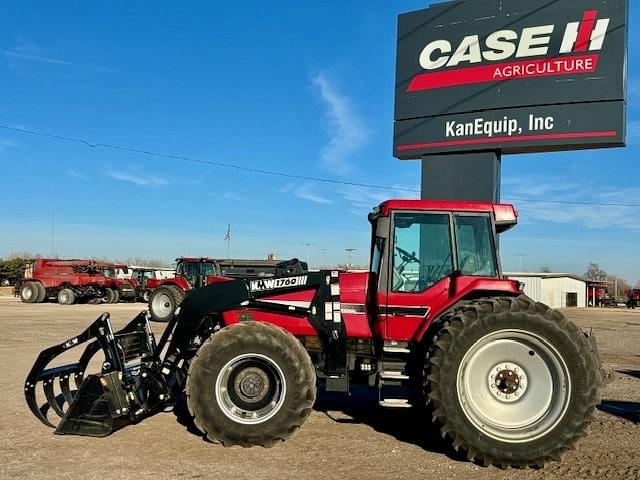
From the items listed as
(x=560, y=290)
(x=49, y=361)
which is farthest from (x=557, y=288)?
(x=49, y=361)

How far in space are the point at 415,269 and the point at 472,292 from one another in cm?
61

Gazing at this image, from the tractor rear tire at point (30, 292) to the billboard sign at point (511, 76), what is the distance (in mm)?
29163

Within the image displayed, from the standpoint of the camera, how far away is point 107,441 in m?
5.91

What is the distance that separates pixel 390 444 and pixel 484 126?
320 inches

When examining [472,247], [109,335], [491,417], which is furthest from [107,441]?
[472,247]

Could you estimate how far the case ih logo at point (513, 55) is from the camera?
453 inches

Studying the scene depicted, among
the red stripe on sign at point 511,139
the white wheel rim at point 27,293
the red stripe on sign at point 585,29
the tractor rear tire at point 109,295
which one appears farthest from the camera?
the tractor rear tire at point 109,295

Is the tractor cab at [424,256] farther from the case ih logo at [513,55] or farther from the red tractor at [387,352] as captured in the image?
the case ih logo at [513,55]

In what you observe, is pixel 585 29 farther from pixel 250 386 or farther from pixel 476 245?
pixel 250 386

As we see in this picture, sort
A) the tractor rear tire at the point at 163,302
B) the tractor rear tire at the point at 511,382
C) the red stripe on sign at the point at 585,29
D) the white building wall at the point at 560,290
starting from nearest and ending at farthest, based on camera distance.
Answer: the tractor rear tire at the point at 511,382
the red stripe on sign at the point at 585,29
the tractor rear tire at the point at 163,302
the white building wall at the point at 560,290

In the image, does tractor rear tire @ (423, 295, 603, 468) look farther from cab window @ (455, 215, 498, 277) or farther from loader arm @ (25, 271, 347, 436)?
loader arm @ (25, 271, 347, 436)

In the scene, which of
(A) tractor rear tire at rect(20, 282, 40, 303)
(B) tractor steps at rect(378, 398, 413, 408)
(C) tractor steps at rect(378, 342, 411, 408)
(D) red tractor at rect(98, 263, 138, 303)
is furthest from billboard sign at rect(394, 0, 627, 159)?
(A) tractor rear tire at rect(20, 282, 40, 303)

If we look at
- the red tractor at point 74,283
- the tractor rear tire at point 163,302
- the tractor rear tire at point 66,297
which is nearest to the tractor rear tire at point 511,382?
the tractor rear tire at point 163,302

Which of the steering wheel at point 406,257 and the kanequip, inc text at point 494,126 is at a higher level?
the kanequip, inc text at point 494,126
